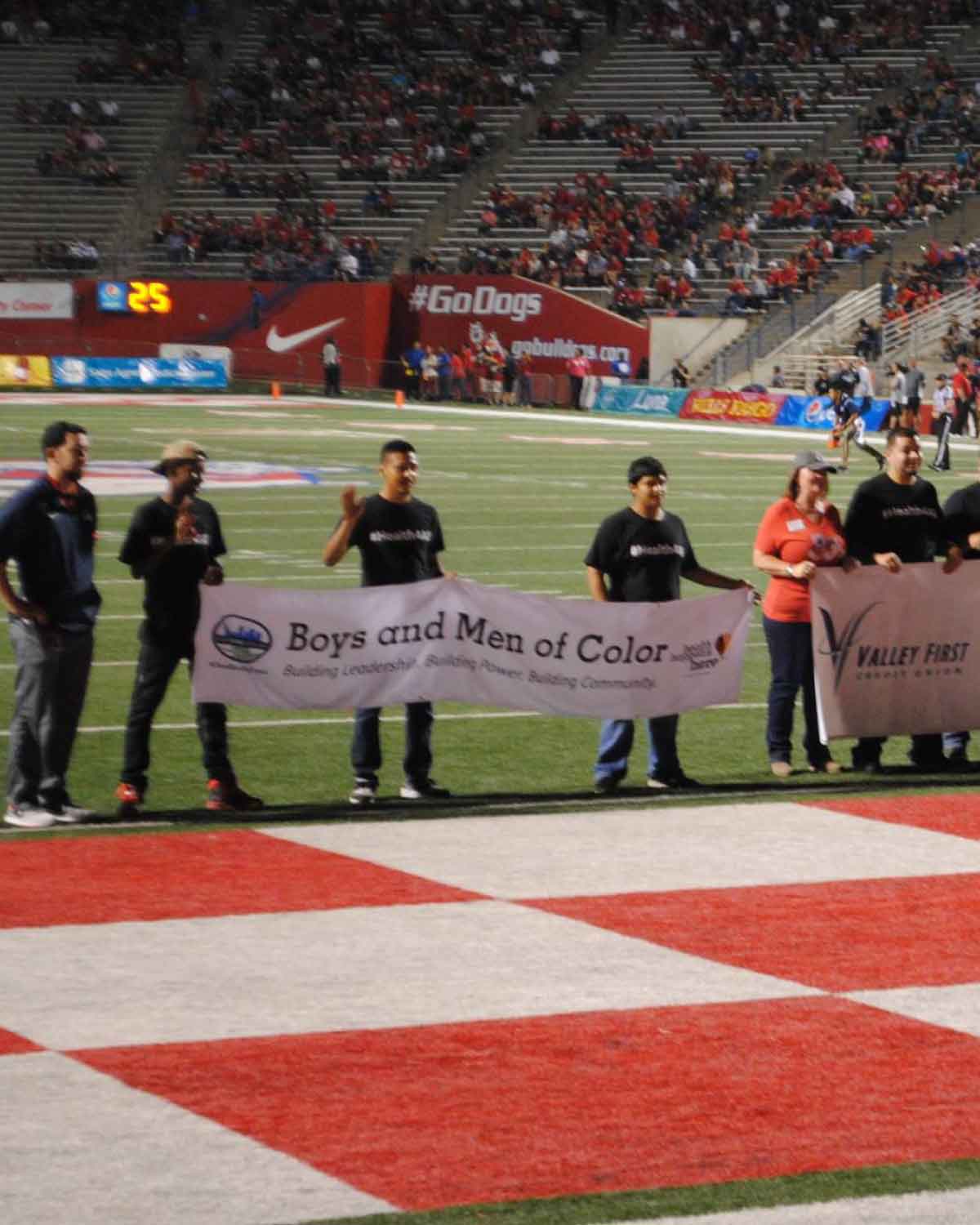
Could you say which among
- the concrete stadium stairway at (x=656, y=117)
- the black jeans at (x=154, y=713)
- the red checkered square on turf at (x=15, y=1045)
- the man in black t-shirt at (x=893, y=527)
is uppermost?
the concrete stadium stairway at (x=656, y=117)

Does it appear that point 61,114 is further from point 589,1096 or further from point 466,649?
point 589,1096

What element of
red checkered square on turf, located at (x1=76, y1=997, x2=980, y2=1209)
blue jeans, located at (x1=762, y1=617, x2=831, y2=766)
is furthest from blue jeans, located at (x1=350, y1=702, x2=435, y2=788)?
red checkered square on turf, located at (x1=76, y1=997, x2=980, y2=1209)

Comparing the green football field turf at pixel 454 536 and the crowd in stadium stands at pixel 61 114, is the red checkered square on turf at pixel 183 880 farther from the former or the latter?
the crowd in stadium stands at pixel 61 114

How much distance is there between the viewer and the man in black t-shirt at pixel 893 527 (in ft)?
42.7

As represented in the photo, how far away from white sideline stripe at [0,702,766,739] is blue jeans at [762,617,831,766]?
81cm

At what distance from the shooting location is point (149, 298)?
212 ft

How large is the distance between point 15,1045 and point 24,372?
5442cm

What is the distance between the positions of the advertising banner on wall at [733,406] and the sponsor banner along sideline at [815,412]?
35cm

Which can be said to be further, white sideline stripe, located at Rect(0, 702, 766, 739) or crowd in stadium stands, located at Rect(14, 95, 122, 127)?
crowd in stadium stands, located at Rect(14, 95, 122, 127)

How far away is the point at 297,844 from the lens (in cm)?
1078

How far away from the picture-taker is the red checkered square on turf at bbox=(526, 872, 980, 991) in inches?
335

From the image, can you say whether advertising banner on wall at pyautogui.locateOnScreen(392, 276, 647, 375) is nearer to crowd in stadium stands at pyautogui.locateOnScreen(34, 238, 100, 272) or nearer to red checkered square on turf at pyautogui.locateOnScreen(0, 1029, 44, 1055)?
crowd in stadium stands at pyautogui.locateOnScreen(34, 238, 100, 272)

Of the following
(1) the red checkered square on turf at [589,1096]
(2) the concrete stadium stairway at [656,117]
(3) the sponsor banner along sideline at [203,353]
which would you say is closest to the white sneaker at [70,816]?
(1) the red checkered square on turf at [589,1096]

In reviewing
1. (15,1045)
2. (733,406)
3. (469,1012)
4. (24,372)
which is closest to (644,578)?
(469,1012)
